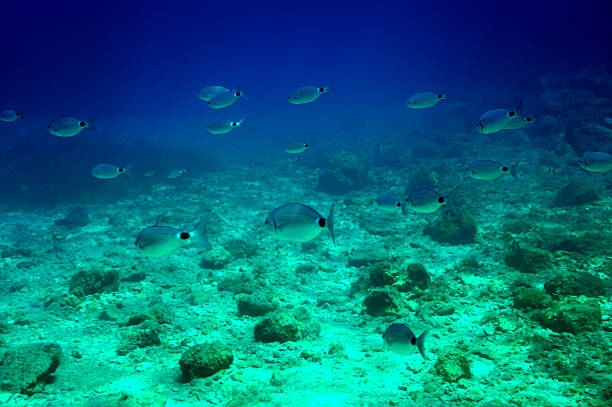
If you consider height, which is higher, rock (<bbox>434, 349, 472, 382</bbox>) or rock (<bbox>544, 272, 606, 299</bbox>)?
rock (<bbox>544, 272, 606, 299</bbox>)

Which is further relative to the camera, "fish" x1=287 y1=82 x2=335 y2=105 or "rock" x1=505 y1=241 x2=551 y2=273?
"fish" x1=287 y1=82 x2=335 y2=105

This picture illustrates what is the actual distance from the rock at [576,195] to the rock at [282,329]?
10.8 metres

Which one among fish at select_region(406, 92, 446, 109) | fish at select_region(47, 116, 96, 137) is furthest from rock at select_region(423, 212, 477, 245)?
fish at select_region(47, 116, 96, 137)

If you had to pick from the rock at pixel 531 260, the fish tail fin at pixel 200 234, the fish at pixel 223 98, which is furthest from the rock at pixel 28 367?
the rock at pixel 531 260

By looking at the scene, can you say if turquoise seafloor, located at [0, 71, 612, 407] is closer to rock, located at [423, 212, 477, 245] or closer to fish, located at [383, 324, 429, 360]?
rock, located at [423, 212, 477, 245]

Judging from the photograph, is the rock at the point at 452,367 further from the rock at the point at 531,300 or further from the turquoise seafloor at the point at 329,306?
the rock at the point at 531,300

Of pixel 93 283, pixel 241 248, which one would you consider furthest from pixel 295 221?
pixel 241 248

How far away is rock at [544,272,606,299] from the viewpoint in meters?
5.24

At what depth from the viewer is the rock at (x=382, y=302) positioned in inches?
237

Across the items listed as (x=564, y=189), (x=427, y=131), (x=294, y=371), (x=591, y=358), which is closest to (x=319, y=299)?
(x=294, y=371)

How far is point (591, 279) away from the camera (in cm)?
540

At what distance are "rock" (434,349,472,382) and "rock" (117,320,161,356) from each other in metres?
4.21

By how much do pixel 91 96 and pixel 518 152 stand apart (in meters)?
53.7

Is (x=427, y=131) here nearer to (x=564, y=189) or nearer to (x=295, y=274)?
(x=564, y=189)
